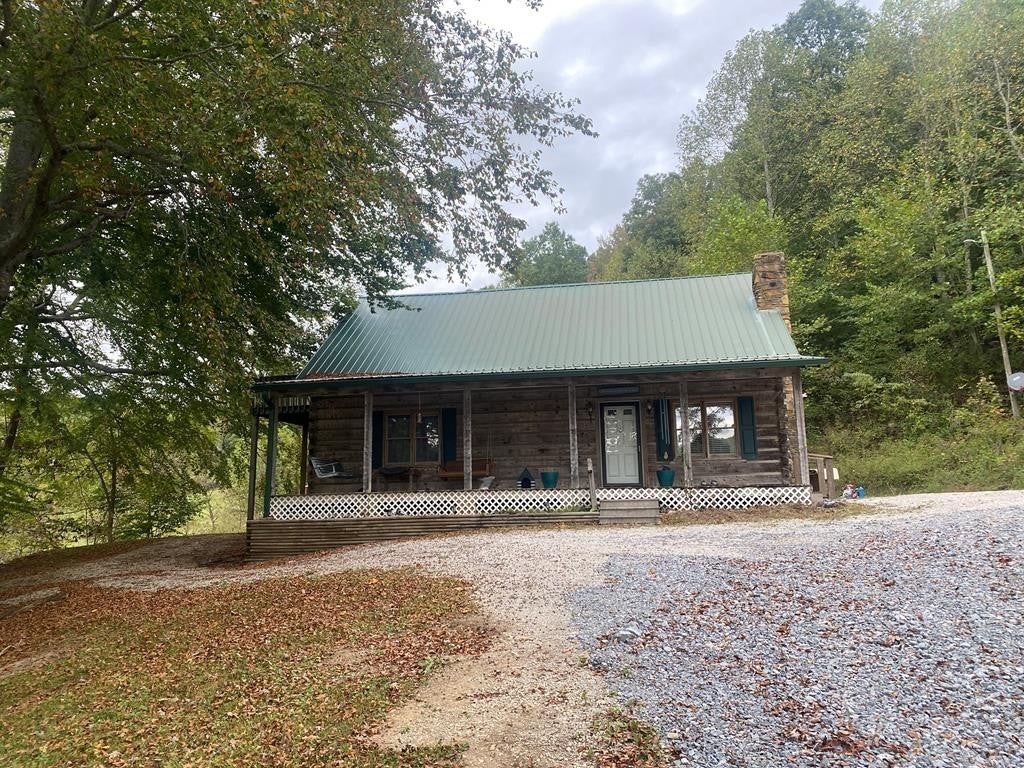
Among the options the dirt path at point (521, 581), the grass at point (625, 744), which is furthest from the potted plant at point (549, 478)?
the grass at point (625, 744)

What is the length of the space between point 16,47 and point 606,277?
3990 centimetres

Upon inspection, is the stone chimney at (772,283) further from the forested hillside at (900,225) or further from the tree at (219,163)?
the tree at (219,163)

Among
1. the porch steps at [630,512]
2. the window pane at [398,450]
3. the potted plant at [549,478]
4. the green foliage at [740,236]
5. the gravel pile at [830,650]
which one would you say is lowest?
the gravel pile at [830,650]

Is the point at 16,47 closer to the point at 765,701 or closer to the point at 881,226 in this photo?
Answer: the point at 765,701

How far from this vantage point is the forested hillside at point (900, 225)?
18.4 metres

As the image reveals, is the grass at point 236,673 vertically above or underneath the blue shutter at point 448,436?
underneath

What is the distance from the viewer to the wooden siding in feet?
48.9

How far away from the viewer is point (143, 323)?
471 inches

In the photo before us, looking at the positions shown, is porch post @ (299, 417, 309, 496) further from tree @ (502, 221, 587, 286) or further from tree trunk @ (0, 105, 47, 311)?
→ tree @ (502, 221, 587, 286)

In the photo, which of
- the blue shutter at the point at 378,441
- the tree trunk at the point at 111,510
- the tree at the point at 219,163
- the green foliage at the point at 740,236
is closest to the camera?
the tree at the point at 219,163

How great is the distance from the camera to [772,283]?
50.9 ft

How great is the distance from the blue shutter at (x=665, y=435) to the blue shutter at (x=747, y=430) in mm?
1692

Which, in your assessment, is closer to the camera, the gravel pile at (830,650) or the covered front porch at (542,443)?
the gravel pile at (830,650)

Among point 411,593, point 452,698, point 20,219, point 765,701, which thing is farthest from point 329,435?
point 765,701
